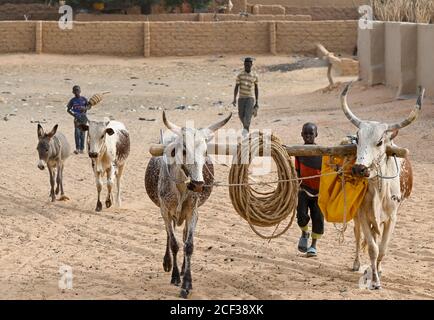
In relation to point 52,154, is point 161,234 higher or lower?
lower

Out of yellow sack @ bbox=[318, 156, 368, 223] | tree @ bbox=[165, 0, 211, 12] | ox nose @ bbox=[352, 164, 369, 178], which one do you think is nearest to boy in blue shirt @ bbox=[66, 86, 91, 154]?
yellow sack @ bbox=[318, 156, 368, 223]

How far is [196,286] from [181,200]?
892 millimetres

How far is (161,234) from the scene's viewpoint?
1336cm

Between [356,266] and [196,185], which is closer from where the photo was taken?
[196,185]

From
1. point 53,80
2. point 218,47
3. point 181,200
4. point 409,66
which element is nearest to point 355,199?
point 181,200

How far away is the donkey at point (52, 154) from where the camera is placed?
1600cm

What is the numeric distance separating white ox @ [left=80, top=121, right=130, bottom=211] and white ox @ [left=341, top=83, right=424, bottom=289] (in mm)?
5663

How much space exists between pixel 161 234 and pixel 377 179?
167 inches

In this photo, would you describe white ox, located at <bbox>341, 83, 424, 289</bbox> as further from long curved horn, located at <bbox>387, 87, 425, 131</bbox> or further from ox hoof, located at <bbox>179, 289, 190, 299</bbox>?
ox hoof, located at <bbox>179, 289, 190, 299</bbox>

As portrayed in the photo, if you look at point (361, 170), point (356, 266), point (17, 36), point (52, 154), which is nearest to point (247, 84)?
point (52, 154)

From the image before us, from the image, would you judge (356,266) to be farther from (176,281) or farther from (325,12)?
(325,12)
